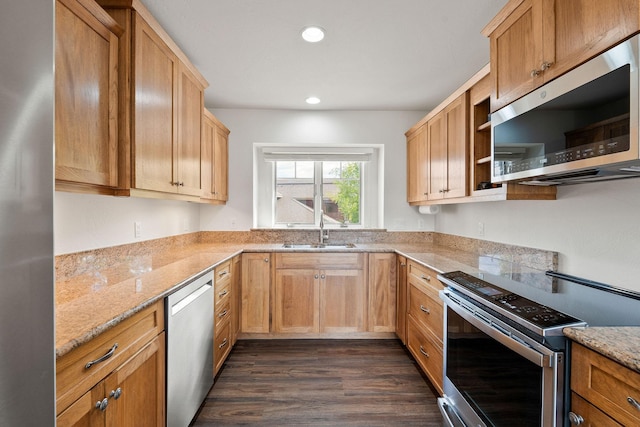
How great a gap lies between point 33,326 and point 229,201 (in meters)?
2.98

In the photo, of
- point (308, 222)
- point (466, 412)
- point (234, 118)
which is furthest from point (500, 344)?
point (234, 118)

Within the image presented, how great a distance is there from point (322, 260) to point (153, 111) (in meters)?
1.89

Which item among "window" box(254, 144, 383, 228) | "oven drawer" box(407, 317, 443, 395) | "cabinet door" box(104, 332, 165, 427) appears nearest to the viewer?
"cabinet door" box(104, 332, 165, 427)

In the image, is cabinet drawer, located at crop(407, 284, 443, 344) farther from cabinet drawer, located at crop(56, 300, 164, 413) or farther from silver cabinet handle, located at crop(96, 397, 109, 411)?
silver cabinet handle, located at crop(96, 397, 109, 411)

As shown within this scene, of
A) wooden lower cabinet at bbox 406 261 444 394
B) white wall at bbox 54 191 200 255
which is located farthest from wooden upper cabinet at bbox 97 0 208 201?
wooden lower cabinet at bbox 406 261 444 394

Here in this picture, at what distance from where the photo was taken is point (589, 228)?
1.62 m

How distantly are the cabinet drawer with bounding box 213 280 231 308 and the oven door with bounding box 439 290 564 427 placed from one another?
1.55m

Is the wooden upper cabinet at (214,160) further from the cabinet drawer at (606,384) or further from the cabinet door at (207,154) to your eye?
the cabinet drawer at (606,384)

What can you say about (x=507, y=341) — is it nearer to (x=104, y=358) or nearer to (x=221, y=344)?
(x=104, y=358)

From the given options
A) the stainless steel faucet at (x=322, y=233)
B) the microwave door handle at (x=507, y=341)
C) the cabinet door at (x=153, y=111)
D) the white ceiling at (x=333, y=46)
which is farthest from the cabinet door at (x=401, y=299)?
the cabinet door at (x=153, y=111)

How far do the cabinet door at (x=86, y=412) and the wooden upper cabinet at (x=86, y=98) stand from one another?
2.52 feet

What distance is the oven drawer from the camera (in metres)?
2.03

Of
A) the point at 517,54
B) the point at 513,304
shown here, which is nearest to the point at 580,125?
the point at 517,54

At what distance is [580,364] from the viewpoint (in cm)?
93
